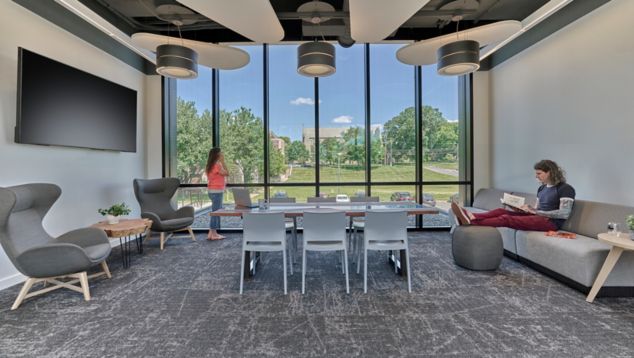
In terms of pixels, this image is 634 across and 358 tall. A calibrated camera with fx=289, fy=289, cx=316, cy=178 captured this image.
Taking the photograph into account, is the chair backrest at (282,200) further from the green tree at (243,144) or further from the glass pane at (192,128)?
the glass pane at (192,128)

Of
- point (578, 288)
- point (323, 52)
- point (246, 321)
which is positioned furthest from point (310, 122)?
point (578, 288)

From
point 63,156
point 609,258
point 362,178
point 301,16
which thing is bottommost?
point 609,258

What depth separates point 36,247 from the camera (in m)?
2.71

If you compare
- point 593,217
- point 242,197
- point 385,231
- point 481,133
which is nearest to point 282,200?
point 242,197

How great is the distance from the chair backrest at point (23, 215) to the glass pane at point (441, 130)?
589 cm

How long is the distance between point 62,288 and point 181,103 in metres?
3.90

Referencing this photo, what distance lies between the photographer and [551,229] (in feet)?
11.9

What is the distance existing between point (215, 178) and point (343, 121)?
8.99 feet

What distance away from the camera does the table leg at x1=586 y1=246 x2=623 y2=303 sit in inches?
103

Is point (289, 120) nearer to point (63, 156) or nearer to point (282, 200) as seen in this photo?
point (282, 200)

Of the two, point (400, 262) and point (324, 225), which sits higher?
point (324, 225)

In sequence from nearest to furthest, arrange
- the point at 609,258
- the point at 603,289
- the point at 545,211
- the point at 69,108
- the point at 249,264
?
1. the point at 609,258
2. the point at 603,289
3. the point at 249,264
4. the point at 545,211
5. the point at 69,108

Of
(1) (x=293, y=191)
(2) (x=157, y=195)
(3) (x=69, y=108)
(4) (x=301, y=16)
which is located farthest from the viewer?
(1) (x=293, y=191)

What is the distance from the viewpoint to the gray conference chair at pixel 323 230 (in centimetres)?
298
